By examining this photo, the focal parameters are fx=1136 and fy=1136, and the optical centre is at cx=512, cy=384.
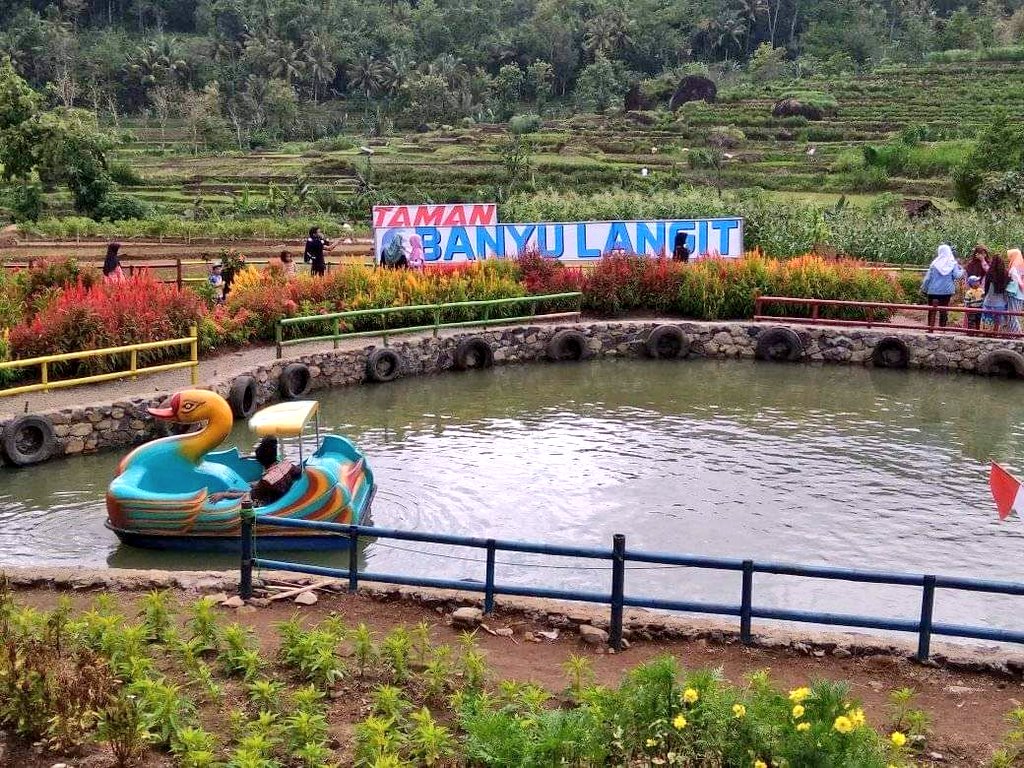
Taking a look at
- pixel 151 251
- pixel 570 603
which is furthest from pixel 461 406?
pixel 151 251

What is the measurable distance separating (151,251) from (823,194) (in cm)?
3223

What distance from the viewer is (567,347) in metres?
20.4

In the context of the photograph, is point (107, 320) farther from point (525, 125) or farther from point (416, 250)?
point (525, 125)

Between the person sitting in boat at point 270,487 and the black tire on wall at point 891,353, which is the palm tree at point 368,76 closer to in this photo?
the black tire on wall at point 891,353

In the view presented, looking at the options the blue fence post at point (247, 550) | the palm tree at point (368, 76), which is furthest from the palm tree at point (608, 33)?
the blue fence post at point (247, 550)

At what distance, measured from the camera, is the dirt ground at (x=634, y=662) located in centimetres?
Result: 627

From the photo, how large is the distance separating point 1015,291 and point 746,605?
1435 centimetres

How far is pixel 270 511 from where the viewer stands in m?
10.3

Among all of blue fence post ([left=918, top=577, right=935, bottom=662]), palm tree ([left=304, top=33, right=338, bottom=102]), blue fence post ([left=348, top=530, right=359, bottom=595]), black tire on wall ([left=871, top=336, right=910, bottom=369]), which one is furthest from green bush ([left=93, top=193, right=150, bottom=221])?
palm tree ([left=304, top=33, right=338, bottom=102])

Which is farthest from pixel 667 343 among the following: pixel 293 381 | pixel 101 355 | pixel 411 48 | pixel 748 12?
pixel 748 12

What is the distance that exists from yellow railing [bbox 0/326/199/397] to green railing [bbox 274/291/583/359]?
6.68 feet

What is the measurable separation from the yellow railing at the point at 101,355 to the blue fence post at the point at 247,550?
Answer: 21.8 ft

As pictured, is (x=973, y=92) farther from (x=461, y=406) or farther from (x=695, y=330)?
(x=461, y=406)

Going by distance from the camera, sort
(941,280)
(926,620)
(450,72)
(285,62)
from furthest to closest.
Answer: (450,72), (285,62), (941,280), (926,620)
